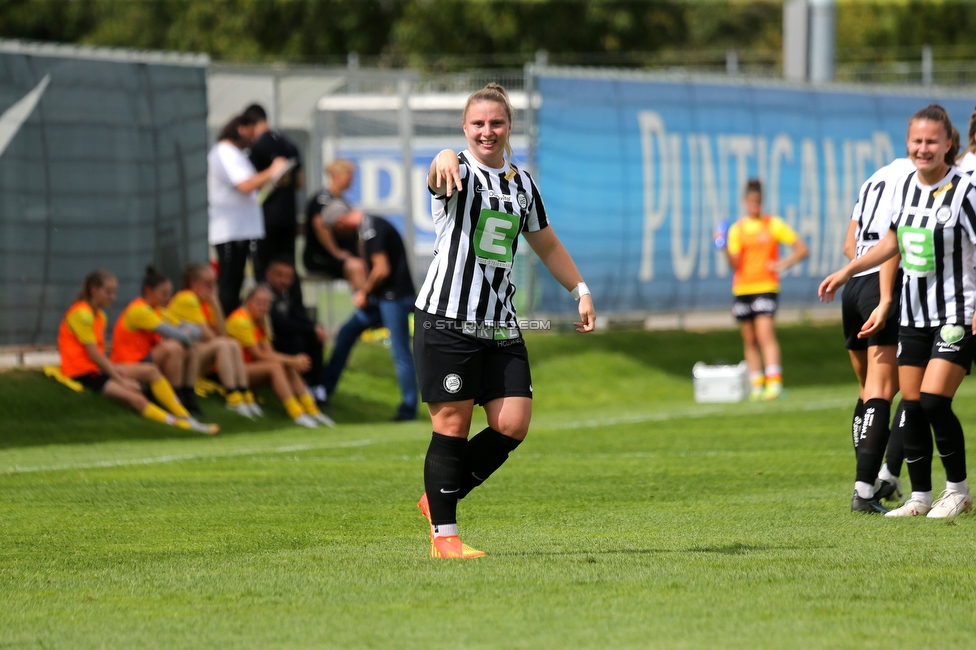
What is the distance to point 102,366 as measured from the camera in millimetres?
12328

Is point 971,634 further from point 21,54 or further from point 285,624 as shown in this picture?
point 21,54

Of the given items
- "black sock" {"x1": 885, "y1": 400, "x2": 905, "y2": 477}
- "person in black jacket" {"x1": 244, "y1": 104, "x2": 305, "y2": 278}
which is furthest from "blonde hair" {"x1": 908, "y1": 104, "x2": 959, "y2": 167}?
"person in black jacket" {"x1": 244, "y1": 104, "x2": 305, "y2": 278}

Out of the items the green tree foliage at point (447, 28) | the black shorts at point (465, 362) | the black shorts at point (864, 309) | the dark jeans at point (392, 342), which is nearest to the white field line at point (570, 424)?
the dark jeans at point (392, 342)

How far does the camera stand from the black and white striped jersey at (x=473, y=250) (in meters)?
5.98

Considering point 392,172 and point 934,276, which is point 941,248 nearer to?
point 934,276

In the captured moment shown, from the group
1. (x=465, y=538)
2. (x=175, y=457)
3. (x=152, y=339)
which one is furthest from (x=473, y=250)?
(x=152, y=339)

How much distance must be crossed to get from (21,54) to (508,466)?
6247 millimetres

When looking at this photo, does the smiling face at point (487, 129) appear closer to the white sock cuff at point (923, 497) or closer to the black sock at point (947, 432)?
the black sock at point (947, 432)

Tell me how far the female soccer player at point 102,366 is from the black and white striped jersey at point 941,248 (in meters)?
7.01

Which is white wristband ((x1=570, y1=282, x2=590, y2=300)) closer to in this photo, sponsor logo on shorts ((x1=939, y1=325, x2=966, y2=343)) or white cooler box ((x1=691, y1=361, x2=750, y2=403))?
sponsor logo on shorts ((x1=939, y1=325, x2=966, y2=343))

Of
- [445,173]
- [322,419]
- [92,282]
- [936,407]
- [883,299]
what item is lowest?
[322,419]

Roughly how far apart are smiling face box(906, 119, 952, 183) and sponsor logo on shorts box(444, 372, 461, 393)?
2.66 meters

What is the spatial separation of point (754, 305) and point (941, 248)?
9.02 meters

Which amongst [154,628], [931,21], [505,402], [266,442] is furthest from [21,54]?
[931,21]
